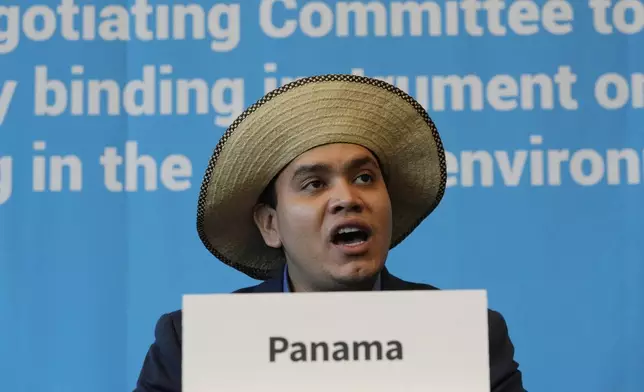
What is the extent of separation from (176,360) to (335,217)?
0.34 metres

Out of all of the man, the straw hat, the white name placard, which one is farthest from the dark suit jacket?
the white name placard

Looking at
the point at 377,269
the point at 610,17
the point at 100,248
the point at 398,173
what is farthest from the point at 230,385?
the point at 610,17

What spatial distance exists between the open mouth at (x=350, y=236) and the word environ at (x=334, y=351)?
0.48 m

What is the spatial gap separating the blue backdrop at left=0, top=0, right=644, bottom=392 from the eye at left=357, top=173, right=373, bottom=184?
0.60 m

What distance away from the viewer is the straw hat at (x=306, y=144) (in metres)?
1.47

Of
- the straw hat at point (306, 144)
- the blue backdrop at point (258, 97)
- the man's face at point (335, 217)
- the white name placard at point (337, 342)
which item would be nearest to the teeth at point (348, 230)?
the man's face at point (335, 217)

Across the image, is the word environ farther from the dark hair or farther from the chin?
the dark hair

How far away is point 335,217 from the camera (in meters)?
1.41

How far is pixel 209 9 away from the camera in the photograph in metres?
2.08

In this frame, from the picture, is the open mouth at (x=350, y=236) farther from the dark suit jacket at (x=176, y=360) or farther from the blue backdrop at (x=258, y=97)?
the blue backdrop at (x=258, y=97)

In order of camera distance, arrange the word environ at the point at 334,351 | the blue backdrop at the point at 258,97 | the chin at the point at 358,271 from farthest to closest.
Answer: the blue backdrop at the point at 258,97, the chin at the point at 358,271, the word environ at the point at 334,351

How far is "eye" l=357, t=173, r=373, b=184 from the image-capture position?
4.77 feet

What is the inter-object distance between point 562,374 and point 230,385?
4.12 feet

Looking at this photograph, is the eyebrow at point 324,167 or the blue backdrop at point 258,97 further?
the blue backdrop at point 258,97
